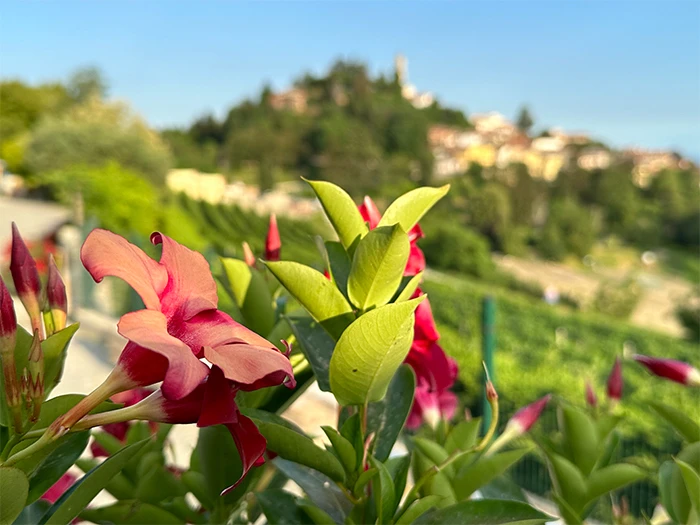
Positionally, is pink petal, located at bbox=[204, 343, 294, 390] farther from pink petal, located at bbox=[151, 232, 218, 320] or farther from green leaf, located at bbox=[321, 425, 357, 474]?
green leaf, located at bbox=[321, 425, 357, 474]

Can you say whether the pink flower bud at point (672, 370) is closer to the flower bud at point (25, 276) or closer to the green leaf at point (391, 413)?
the green leaf at point (391, 413)

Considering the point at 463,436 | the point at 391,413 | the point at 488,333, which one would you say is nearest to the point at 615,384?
the point at 463,436

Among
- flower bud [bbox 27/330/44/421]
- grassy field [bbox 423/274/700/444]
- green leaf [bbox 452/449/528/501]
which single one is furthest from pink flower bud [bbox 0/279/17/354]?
grassy field [bbox 423/274/700/444]

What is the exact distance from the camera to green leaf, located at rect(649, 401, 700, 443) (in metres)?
0.75

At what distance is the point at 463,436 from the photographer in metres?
0.83

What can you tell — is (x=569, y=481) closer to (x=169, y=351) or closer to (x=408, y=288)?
(x=408, y=288)

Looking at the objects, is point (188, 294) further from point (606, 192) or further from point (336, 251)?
point (606, 192)

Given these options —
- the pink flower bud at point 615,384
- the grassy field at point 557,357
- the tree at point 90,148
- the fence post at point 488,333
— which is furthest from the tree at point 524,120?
the pink flower bud at point 615,384

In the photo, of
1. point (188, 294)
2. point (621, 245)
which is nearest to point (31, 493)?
point (188, 294)

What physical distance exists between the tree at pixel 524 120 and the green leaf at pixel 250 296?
86339 mm

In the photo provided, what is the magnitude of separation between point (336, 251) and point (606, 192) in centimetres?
5977

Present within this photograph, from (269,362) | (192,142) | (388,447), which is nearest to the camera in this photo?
(269,362)

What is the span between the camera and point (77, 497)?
56 cm

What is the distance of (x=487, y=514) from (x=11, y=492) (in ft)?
1.28
